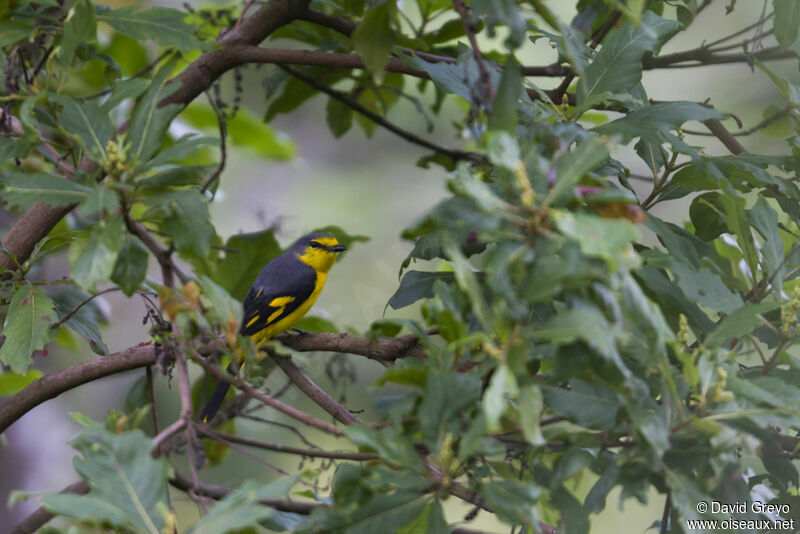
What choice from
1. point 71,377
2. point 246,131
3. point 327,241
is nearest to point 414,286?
point 71,377

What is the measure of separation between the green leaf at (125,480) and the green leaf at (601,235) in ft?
2.08

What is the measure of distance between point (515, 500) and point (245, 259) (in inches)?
66.3

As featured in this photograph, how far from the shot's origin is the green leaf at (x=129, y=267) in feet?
4.02

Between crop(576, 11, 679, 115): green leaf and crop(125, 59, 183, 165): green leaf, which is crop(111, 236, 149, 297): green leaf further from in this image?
crop(576, 11, 679, 115): green leaf

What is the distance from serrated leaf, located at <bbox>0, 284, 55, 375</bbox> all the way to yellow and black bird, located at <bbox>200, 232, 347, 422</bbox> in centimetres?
93

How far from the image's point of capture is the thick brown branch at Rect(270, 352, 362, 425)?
5.19 feet

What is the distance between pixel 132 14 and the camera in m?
1.59

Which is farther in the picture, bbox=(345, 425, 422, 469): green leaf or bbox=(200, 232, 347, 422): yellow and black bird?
bbox=(200, 232, 347, 422): yellow and black bird

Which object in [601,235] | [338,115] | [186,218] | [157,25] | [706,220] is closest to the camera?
[601,235]

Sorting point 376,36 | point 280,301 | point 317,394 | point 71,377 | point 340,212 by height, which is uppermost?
point 376,36

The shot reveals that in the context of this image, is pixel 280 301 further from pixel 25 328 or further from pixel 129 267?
pixel 129 267

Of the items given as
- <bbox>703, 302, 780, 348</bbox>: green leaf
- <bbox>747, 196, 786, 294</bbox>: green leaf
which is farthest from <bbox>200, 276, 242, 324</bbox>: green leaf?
<bbox>747, 196, 786, 294</bbox>: green leaf

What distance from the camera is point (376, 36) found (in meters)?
1.29

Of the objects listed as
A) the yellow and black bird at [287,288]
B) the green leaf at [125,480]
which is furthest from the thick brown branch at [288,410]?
the yellow and black bird at [287,288]
